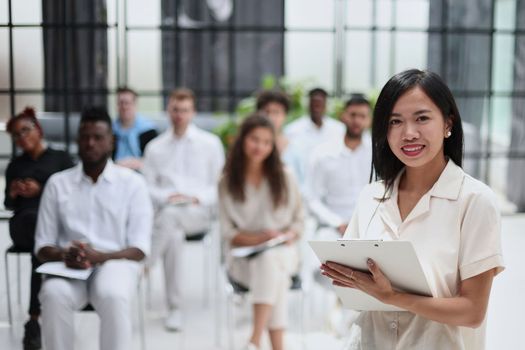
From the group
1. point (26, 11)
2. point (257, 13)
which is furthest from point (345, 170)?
point (257, 13)

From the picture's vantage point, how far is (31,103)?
131 inches

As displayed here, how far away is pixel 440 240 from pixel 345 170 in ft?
10.0

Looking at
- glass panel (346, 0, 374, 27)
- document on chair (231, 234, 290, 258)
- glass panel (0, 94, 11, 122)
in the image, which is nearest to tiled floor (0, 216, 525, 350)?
document on chair (231, 234, 290, 258)

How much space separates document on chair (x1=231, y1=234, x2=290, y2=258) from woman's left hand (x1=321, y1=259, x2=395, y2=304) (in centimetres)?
220

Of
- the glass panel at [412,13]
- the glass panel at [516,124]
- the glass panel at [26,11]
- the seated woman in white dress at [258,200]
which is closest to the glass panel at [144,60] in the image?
the glass panel at [412,13]

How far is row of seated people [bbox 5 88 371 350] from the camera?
3.41m

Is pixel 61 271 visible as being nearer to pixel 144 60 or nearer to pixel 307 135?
pixel 307 135

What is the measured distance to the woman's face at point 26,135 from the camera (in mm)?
3322

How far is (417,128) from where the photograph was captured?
6.46 ft

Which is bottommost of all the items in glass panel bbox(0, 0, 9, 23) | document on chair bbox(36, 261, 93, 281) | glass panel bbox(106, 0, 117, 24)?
document on chair bbox(36, 261, 93, 281)

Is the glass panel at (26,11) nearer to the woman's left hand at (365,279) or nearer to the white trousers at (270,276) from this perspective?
the woman's left hand at (365,279)

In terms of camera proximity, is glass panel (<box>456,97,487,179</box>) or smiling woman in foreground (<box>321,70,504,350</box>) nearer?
smiling woman in foreground (<box>321,70,504,350</box>)

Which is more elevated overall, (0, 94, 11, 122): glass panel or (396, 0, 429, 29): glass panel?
(396, 0, 429, 29): glass panel

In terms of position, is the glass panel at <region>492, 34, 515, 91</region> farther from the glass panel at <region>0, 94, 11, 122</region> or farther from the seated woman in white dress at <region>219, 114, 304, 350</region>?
the glass panel at <region>0, 94, 11, 122</region>
